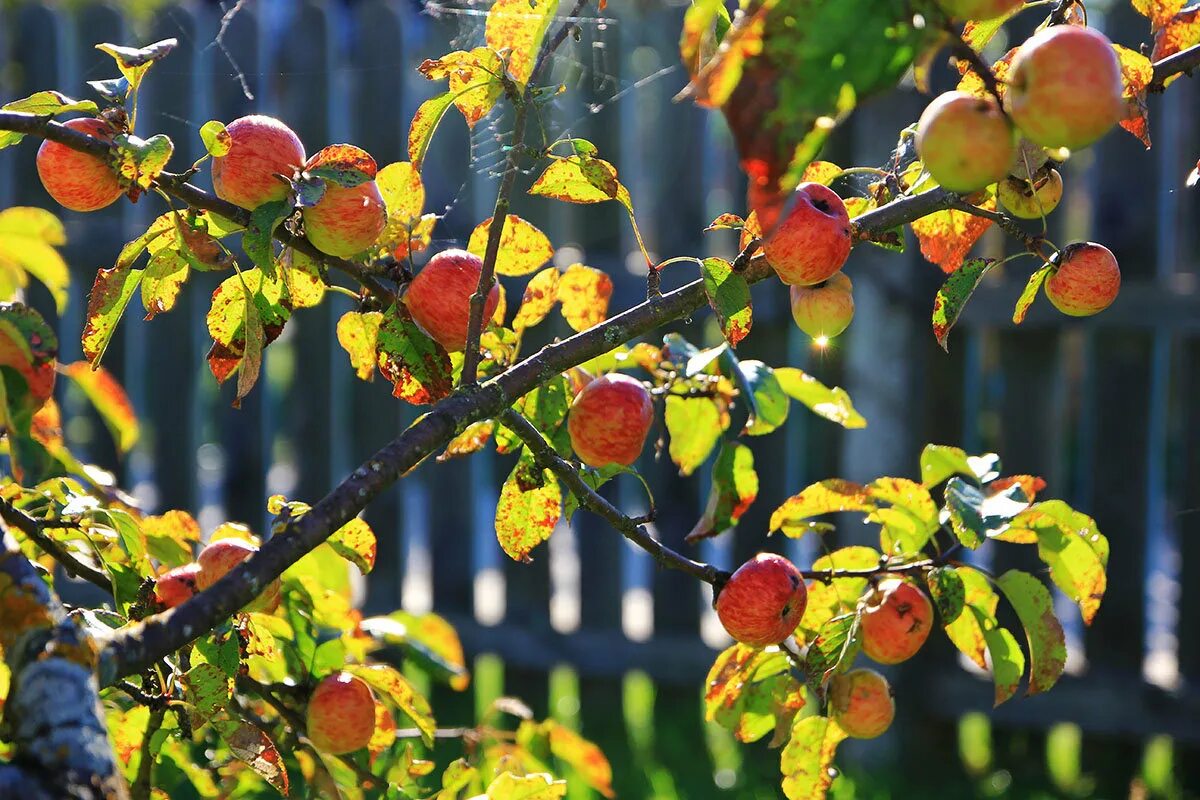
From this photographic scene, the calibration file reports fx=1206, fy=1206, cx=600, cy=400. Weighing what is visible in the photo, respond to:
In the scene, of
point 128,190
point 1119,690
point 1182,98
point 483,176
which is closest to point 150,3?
point 483,176

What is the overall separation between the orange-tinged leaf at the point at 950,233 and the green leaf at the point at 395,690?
0.59m

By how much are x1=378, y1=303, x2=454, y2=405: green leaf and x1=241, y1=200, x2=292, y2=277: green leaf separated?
0.12 m

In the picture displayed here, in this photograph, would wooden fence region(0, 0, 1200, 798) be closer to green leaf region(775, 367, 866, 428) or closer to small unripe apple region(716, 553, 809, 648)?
green leaf region(775, 367, 866, 428)

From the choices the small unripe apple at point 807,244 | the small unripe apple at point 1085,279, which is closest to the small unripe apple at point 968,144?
the small unripe apple at point 807,244

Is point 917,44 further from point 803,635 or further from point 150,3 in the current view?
point 150,3

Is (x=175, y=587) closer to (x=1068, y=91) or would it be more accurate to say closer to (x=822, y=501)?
(x=822, y=501)

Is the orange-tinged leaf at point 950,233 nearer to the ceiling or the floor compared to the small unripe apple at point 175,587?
nearer to the ceiling

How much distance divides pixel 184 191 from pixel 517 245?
1.00 feet

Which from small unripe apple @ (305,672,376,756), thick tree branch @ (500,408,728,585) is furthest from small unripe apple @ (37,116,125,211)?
small unripe apple @ (305,672,376,756)

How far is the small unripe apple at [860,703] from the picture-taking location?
3.33ft

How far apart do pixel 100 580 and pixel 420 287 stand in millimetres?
353

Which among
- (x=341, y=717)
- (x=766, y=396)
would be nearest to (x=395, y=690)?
(x=341, y=717)

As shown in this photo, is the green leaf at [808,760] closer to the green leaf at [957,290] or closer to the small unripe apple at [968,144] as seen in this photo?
the green leaf at [957,290]

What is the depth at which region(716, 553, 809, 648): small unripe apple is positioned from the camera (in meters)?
0.94
